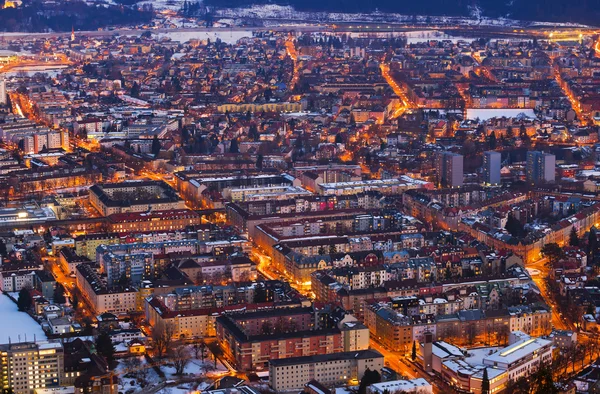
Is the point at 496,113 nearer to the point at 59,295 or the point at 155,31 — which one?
the point at 59,295

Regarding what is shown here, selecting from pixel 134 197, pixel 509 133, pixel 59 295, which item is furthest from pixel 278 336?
pixel 509 133

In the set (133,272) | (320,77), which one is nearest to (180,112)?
(320,77)

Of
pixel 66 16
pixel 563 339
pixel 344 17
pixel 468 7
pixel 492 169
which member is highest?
pixel 468 7

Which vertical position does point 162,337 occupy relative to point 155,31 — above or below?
below

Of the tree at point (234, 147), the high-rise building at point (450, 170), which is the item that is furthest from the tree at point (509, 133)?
the tree at point (234, 147)

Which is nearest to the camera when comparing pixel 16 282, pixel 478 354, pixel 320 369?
pixel 320 369

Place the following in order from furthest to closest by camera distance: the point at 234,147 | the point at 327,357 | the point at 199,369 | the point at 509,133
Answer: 1. the point at 509,133
2. the point at 234,147
3. the point at 199,369
4. the point at 327,357

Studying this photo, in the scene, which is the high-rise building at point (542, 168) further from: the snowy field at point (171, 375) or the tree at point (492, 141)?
the snowy field at point (171, 375)

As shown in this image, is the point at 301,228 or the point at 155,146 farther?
the point at 155,146
